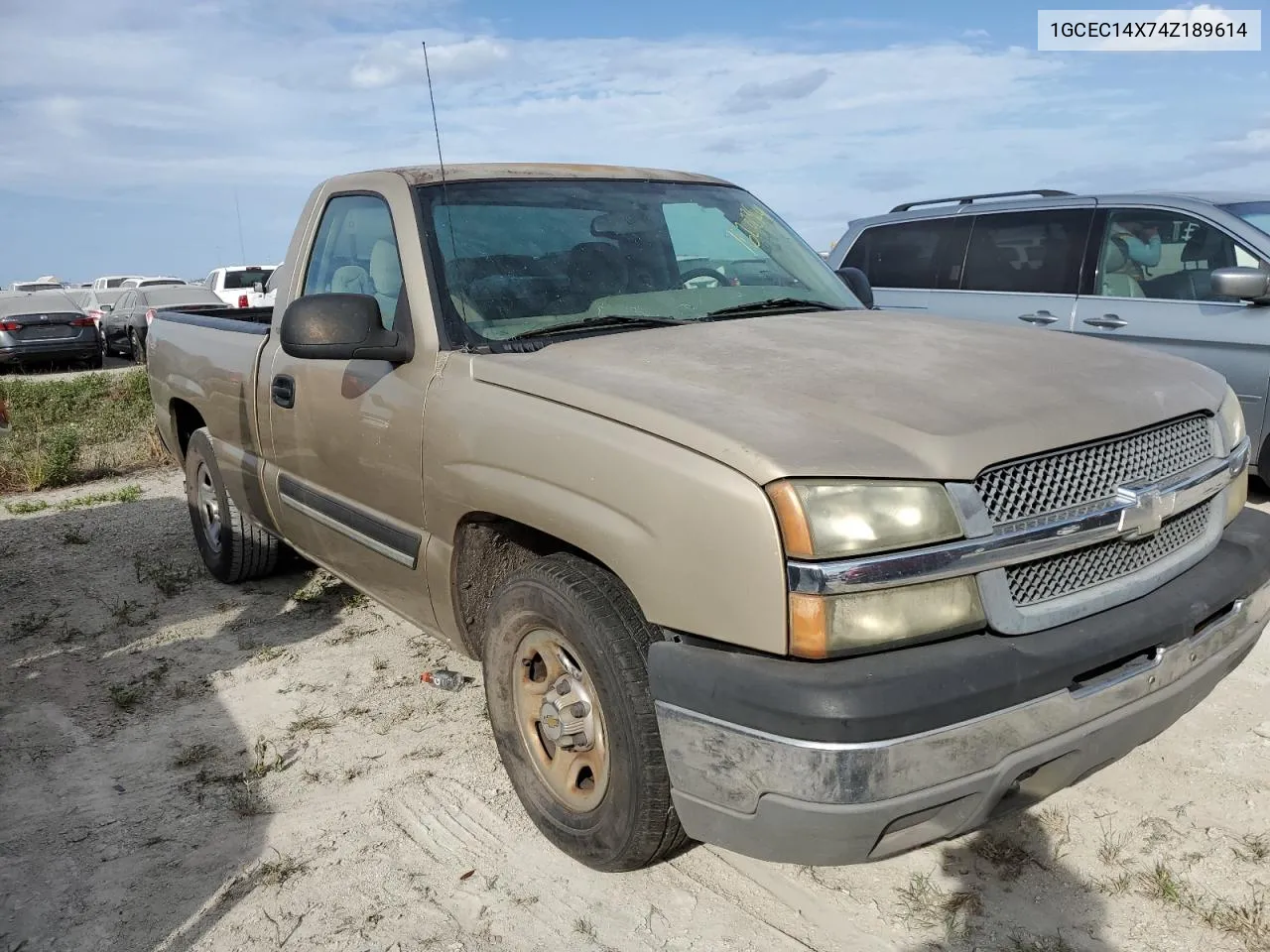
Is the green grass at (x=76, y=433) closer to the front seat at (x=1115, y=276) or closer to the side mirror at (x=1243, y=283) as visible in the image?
the front seat at (x=1115, y=276)

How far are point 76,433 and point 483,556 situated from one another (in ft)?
28.3

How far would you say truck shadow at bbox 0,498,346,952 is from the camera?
9.40 ft

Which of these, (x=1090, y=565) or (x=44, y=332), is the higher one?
(x=44, y=332)

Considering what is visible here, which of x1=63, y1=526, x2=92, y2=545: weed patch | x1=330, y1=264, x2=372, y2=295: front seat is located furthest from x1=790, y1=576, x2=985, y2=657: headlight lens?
x1=63, y1=526, x2=92, y2=545: weed patch

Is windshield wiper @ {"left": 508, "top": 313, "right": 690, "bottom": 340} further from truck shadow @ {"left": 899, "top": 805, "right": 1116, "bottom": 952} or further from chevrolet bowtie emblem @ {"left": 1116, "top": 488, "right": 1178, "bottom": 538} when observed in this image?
truck shadow @ {"left": 899, "top": 805, "right": 1116, "bottom": 952}

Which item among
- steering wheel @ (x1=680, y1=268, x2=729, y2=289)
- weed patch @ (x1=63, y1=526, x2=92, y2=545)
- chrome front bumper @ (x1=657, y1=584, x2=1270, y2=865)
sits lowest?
weed patch @ (x1=63, y1=526, x2=92, y2=545)

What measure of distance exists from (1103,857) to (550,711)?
1514 mm

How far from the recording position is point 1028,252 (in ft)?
23.0

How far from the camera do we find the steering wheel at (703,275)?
3.69 m

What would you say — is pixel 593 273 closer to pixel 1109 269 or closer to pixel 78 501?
pixel 1109 269

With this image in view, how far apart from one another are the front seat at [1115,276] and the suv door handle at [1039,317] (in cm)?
32

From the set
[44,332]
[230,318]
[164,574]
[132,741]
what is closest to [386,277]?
[132,741]

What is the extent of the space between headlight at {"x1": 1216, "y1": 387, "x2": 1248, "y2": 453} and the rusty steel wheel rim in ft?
6.11

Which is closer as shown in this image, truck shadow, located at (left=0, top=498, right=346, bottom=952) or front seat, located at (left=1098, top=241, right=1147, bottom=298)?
truck shadow, located at (left=0, top=498, right=346, bottom=952)
